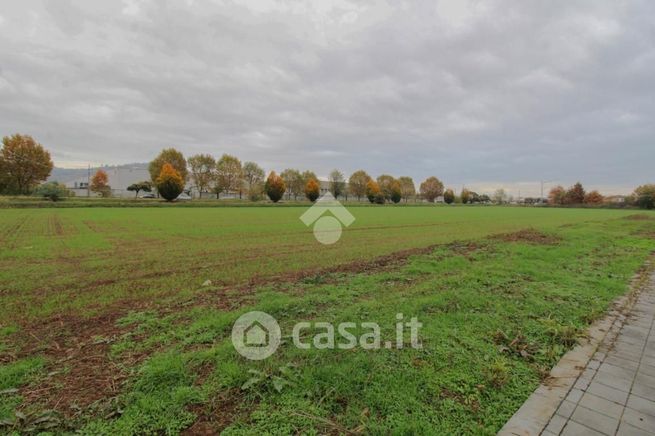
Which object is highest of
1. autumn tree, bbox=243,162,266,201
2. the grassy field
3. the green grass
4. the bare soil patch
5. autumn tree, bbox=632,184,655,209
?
autumn tree, bbox=243,162,266,201

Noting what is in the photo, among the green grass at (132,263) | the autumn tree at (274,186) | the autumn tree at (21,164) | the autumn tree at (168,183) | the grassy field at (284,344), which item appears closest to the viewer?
the grassy field at (284,344)

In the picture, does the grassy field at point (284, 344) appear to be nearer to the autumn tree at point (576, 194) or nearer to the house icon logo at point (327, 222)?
the house icon logo at point (327, 222)

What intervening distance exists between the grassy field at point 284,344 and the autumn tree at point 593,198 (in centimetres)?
12122

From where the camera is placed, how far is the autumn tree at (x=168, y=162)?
242 ft

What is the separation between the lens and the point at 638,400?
2783 mm

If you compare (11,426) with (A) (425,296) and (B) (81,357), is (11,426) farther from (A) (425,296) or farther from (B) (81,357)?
(A) (425,296)

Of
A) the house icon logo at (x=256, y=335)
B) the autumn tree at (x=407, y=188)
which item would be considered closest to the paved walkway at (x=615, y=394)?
the house icon logo at (x=256, y=335)

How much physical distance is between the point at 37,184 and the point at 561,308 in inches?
3287

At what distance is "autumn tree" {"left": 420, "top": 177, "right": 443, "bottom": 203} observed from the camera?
428ft

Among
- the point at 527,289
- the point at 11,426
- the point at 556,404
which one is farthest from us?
the point at 527,289

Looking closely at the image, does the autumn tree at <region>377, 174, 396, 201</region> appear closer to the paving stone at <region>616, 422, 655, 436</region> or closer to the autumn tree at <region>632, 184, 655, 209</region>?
the autumn tree at <region>632, 184, 655, 209</region>

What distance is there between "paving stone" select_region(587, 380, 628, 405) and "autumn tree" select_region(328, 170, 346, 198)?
323 feet

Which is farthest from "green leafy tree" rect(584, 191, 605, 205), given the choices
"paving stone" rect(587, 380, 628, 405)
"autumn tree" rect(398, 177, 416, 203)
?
"paving stone" rect(587, 380, 628, 405)

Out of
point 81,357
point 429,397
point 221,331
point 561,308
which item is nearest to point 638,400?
point 429,397
